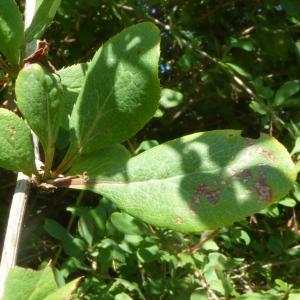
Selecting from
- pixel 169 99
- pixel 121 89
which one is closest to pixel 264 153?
pixel 121 89

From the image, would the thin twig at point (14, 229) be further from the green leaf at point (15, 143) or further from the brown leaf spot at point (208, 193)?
the brown leaf spot at point (208, 193)

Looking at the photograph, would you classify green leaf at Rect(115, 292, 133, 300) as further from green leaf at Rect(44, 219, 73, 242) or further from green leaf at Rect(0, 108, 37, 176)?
green leaf at Rect(0, 108, 37, 176)

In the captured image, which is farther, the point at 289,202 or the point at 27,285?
the point at 289,202

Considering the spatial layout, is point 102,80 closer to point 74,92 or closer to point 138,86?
point 138,86

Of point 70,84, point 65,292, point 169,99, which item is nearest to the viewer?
point 65,292

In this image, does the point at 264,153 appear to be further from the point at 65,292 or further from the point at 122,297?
the point at 122,297

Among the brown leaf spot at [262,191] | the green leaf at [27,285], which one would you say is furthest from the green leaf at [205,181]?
the green leaf at [27,285]

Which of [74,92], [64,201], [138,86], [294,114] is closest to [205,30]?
[294,114]
